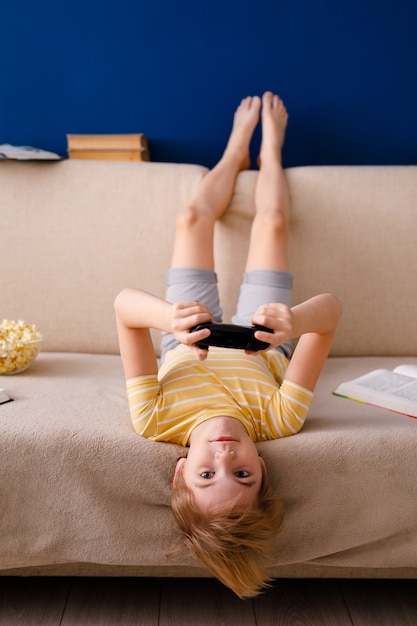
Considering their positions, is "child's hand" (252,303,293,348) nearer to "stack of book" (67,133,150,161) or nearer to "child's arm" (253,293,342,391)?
"child's arm" (253,293,342,391)

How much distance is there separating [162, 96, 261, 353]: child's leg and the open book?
47 cm

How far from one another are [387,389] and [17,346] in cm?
98

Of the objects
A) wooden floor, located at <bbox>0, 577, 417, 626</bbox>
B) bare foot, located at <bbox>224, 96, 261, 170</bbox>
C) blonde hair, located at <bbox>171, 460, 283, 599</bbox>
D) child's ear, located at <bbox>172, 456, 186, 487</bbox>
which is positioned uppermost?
bare foot, located at <bbox>224, 96, 261, 170</bbox>

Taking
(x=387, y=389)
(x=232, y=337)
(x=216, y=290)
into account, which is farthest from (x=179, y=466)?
(x=216, y=290)

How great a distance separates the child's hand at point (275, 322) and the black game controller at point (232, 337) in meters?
0.01

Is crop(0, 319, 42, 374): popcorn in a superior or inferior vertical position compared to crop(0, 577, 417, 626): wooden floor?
superior

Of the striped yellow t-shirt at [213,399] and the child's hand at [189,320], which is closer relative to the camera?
the child's hand at [189,320]

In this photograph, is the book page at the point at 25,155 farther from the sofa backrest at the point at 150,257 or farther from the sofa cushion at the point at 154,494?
the sofa cushion at the point at 154,494

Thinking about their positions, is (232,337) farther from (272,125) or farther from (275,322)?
(272,125)

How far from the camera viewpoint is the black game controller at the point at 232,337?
129 centimetres

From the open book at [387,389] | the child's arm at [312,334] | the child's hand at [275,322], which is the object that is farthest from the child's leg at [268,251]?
the child's hand at [275,322]

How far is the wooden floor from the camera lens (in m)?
1.50

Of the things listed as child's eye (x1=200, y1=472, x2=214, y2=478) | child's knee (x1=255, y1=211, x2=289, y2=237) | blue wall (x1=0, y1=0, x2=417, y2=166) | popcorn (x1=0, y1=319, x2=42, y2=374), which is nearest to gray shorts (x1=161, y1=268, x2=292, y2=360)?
child's knee (x1=255, y1=211, x2=289, y2=237)

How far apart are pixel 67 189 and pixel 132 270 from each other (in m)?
0.34
